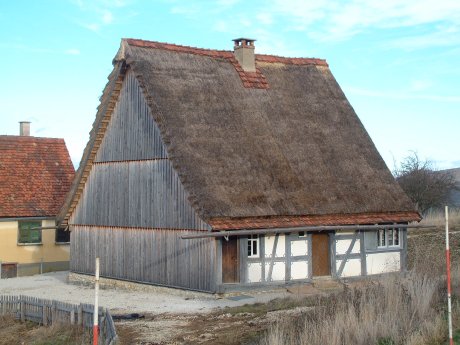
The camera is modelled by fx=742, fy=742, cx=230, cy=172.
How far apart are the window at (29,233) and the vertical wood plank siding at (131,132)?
650 centimetres

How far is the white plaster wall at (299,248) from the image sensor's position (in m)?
23.3

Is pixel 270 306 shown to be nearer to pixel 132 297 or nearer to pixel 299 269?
pixel 299 269

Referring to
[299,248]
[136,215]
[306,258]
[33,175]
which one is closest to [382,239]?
[306,258]

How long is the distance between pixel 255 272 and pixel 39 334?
766cm

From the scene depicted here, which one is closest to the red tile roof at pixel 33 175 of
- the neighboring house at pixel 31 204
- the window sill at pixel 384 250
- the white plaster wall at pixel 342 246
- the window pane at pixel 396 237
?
the neighboring house at pixel 31 204

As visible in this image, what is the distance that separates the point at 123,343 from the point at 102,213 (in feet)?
39.5

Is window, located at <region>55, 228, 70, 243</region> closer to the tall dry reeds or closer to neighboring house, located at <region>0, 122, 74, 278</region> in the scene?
neighboring house, located at <region>0, 122, 74, 278</region>

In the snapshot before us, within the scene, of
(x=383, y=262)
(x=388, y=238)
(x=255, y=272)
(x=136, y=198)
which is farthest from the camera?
(x=388, y=238)

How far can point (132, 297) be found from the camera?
22688 mm

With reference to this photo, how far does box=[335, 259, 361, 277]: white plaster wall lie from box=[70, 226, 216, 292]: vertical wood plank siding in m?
5.02

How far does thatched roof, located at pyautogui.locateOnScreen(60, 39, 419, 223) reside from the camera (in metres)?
22.6

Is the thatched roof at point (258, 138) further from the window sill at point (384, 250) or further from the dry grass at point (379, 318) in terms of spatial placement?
the dry grass at point (379, 318)

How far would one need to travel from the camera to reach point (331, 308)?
15008mm

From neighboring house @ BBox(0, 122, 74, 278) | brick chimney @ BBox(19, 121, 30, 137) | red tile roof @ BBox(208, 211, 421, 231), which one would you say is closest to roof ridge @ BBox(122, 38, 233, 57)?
red tile roof @ BBox(208, 211, 421, 231)
